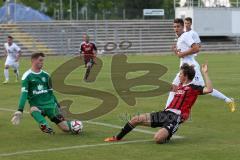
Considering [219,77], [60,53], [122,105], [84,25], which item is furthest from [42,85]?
[84,25]

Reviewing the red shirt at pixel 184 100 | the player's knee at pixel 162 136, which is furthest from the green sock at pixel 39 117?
the red shirt at pixel 184 100

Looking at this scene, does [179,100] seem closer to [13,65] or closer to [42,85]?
[42,85]

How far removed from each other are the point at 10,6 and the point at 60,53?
10802 millimetres

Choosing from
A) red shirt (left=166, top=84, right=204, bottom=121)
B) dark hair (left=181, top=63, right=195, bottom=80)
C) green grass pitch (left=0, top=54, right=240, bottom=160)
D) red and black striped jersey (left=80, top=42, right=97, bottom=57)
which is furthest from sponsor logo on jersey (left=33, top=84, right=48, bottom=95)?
red and black striped jersey (left=80, top=42, right=97, bottom=57)

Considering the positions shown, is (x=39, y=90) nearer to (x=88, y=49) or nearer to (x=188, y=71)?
(x=188, y=71)

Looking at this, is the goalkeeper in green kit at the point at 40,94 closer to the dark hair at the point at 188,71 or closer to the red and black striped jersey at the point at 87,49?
the dark hair at the point at 188,71

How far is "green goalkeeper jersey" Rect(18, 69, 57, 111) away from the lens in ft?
38.3

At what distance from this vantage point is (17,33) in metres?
55.5

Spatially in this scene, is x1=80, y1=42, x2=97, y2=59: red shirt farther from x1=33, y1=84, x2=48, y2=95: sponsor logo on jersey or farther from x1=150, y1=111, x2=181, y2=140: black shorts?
x1=150, y1=111, x2=181, y2=140: black shorts

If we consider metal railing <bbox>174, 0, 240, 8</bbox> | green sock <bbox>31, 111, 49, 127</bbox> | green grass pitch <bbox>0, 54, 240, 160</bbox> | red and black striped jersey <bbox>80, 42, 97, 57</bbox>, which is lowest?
green grass pitch <bbox>0, 54, 240, 160</bbox>

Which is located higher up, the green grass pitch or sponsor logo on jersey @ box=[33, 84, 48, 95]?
sponsor logo on jersey @ box=[33, 84, 48, 95]

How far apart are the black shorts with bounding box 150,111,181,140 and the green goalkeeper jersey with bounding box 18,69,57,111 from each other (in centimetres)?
215

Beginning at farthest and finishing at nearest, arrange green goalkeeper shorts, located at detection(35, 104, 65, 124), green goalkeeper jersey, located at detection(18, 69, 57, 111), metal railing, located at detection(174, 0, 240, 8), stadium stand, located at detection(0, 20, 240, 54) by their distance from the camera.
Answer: metal railing, located at detection(174, 0, 240, 8), stadium stand, located at detection(0, 20, 240, 54), green goalkeeper shorts, located at detection(35, 104, 65, 124), green goalkeeper jersey, located at detection(18, 69, 57, 111)

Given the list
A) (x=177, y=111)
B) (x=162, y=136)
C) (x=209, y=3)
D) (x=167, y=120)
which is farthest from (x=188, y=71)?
(x=209, y=3)
